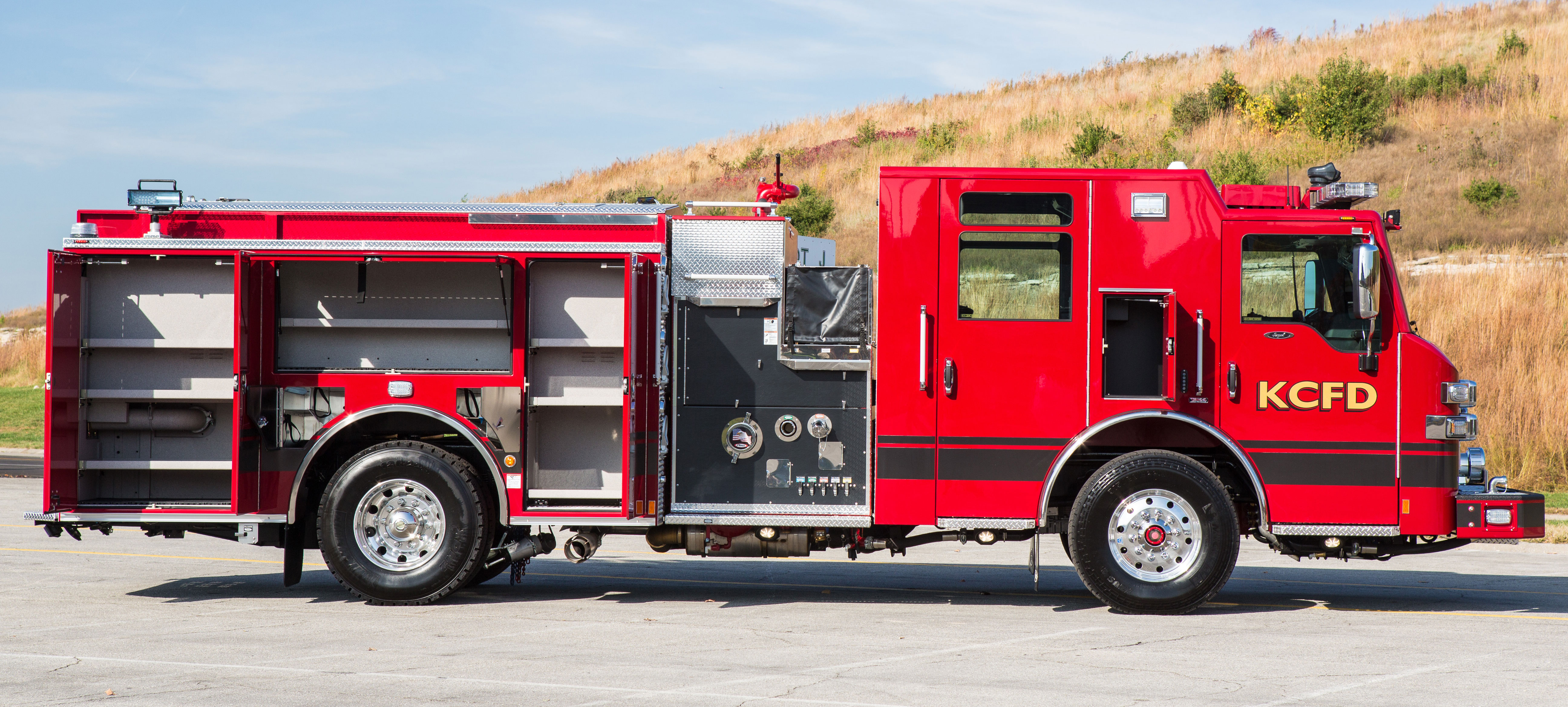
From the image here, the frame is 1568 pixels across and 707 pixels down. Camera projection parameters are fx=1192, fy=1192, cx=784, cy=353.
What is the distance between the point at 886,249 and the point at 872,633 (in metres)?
2.63

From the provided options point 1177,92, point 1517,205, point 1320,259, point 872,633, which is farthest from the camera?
point 1177,92

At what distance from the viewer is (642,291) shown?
8562mm

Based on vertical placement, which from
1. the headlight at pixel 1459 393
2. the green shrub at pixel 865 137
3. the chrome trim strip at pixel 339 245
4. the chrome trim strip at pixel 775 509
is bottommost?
the chrome trim strip at pixel 775 509

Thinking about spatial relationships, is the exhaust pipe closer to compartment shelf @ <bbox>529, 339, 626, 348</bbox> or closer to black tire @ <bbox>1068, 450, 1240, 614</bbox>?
compartment shelf @ <bbox>529, 339, 626, 348</bbox>

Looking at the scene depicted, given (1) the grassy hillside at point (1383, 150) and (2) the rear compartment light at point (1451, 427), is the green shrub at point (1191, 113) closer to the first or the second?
(1) the grassy hillside at point (1383, 150)

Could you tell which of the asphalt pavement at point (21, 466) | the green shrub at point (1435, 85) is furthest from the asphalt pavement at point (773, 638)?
the green shrub at point (1435, 85)

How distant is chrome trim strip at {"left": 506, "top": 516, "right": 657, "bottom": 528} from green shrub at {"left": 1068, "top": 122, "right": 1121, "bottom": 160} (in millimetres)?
27769

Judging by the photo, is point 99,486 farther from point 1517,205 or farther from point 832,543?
point 1517,205

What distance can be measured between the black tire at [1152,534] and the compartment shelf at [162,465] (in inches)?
237

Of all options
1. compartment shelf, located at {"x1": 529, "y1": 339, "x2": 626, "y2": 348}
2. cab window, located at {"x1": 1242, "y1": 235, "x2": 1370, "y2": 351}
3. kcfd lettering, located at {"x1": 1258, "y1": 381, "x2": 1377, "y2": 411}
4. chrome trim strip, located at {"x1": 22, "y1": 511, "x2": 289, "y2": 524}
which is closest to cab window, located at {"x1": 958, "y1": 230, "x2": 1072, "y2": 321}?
cab window, located at {"x1": 1242, "y1": 235, "x2": 1370, "y2": 351}

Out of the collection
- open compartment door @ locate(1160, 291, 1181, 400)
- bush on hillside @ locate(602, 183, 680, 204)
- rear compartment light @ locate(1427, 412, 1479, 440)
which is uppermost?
bush on hillside @ locate(602, 183, 680, 204)

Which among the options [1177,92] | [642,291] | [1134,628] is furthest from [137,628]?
[1177,92]

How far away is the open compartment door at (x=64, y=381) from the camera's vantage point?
26.9 feet

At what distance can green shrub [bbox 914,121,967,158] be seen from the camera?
128ft
